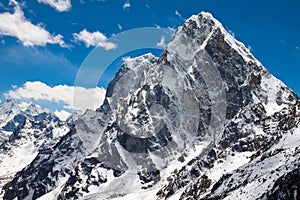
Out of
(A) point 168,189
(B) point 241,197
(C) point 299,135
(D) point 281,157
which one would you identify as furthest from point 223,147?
(B) point 241,197

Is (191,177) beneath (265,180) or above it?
above

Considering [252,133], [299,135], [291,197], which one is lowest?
[291,197]

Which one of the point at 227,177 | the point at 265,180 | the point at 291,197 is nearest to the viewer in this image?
the point at 291,197

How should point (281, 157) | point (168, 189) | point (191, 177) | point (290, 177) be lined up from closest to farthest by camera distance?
point (290, 177), point (281, 157), point (191, 177), point (168, 189)

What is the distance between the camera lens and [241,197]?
207 ft

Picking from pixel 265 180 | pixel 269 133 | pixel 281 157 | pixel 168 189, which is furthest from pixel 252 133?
pixel 265 180

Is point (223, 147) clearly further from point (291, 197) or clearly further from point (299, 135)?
point (291, 197)

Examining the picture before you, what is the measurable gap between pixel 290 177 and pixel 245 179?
110 feet

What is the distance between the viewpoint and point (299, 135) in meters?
106

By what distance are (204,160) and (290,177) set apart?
461 feet

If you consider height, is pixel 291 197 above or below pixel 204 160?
below

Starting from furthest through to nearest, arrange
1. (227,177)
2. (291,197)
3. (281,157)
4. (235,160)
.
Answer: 1. (235,160)
2. (227,177)
3. (281,157)
4. (291,197)

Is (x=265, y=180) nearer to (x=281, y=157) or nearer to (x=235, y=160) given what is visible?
(x=281, y=157)

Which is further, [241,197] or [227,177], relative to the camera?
[227,177]
